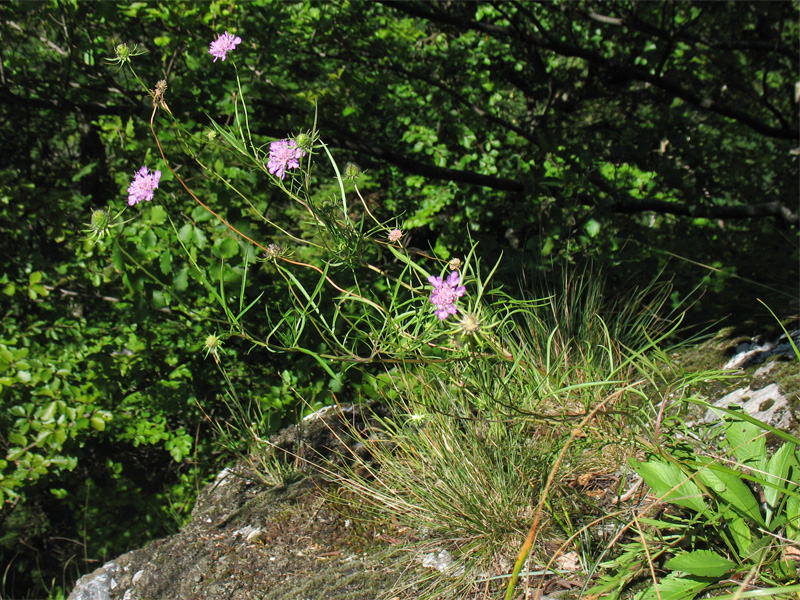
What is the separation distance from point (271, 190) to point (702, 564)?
2329 mm

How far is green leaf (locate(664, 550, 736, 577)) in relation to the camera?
1198mm

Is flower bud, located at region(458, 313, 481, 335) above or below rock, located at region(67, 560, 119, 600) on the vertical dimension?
above

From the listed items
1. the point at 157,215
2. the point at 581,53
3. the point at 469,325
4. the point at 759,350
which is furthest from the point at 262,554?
the point at 581,53

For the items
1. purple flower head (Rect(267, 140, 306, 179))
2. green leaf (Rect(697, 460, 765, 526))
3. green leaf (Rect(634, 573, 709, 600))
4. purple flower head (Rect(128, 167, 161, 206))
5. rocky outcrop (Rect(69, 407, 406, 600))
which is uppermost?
purple flower head (Rect(267, 140, 306, 179))

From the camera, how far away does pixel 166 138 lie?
2727mm

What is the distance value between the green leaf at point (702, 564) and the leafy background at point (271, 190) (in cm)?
100

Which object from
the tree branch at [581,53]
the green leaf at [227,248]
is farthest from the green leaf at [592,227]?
the green leaf at [227,248]

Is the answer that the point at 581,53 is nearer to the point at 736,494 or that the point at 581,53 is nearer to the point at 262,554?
the point at 736,494

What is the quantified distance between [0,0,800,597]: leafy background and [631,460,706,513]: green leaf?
2.73ft

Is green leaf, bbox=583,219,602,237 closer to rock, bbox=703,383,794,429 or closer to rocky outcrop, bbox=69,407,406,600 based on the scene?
rock, bbox=703,383,794,429

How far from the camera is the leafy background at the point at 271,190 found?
279 cm

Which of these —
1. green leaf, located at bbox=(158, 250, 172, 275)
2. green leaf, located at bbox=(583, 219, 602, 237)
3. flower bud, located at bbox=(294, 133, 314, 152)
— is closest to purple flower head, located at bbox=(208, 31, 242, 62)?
flower bud, located at bbox=(294, 133, 314, 152)

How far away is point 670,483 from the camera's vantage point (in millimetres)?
1343

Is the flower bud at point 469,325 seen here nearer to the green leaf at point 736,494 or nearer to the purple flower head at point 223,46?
the green leaf at point 736,494
